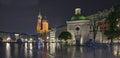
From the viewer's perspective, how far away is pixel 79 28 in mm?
168000

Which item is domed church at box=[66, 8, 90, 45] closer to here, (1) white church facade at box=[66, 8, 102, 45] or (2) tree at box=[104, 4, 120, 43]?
(1) white church facade at box=[66, 8, 102, 45]

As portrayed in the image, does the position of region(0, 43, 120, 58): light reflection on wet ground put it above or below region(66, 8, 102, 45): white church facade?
below

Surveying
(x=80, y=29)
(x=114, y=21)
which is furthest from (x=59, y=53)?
(x=80, y=29)

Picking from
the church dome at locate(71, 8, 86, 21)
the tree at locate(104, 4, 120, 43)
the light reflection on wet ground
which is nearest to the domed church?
the church dome at locate(71, 8, 86, 21)

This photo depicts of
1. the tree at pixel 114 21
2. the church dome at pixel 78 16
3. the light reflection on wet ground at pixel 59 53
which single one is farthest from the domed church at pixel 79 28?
the light reflection on wet ground at pixel 59 53

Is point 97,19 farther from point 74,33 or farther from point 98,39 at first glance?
point 74,33

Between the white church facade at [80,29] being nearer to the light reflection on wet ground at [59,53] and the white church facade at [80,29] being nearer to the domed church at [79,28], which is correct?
the domed church at [79,28]

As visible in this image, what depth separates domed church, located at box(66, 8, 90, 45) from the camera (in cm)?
16475

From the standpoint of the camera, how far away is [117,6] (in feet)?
221

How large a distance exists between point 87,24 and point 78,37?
9254mm

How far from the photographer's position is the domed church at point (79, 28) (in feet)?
541

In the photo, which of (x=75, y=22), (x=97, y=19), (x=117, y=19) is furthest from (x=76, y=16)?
(x=117, y=19)

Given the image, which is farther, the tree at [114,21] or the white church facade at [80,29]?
the white church facade at [80,29]

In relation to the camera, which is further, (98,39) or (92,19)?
(92,19)
